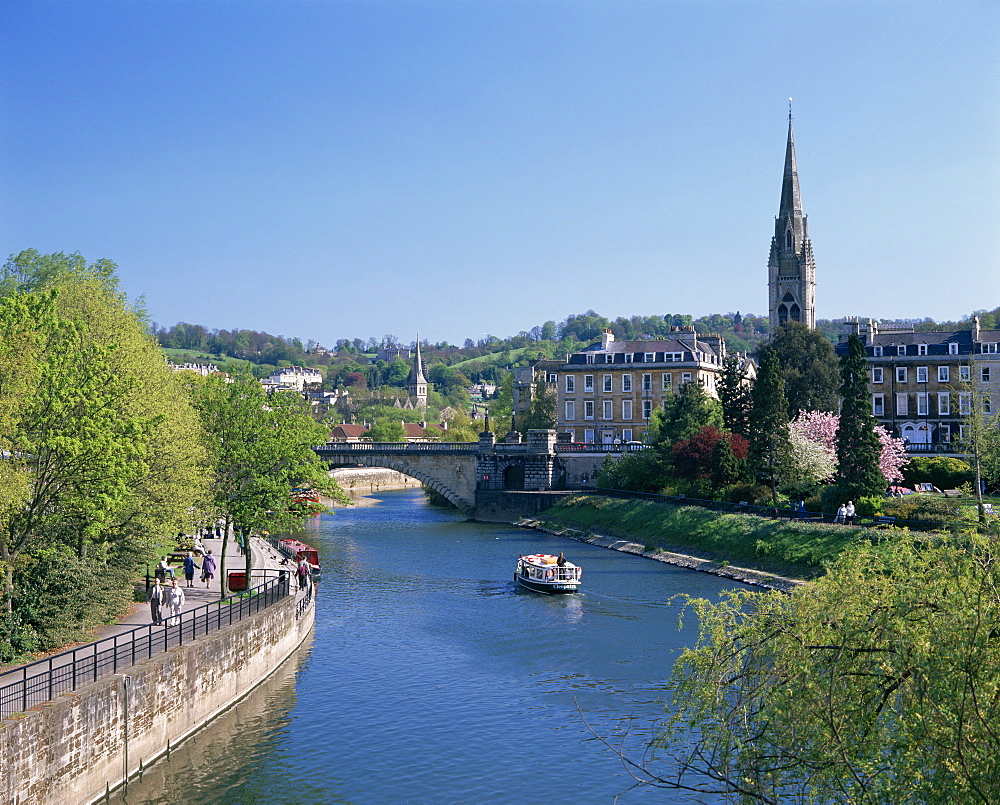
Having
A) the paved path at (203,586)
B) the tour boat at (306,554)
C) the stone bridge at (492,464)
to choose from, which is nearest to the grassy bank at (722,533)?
the stone bridge at (492,464)

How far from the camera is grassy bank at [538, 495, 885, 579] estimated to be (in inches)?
2260

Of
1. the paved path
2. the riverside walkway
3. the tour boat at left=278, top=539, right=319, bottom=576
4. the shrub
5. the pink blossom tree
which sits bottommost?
the tour boat at left=278, top=539, right=319, bottom=576

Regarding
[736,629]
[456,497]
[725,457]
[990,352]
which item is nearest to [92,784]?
[736,629]

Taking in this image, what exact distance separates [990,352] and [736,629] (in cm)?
9736

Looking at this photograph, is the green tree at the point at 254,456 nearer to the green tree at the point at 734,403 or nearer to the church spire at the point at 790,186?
the green tree at the point at 734,403

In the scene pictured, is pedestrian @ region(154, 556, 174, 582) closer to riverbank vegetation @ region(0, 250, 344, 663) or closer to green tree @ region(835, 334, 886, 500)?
riverbank vegetation @ region(0, 250, 344, 663)

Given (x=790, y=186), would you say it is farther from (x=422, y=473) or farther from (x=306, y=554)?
(x=306, y=554)

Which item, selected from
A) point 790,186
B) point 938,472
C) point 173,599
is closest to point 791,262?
point 790,186

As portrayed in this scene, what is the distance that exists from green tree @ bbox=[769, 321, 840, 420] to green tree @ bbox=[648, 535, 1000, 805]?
80624mm

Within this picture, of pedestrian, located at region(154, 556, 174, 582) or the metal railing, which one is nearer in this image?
the metal railing

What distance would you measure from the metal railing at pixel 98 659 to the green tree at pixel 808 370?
69.9 metres

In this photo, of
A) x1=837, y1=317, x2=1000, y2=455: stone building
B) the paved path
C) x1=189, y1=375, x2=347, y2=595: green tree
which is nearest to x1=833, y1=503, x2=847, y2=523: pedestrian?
x1=189, y1=375, x2=347, y2=595: green tree

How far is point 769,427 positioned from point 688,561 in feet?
47.0

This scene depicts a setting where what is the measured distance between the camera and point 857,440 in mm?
65250
